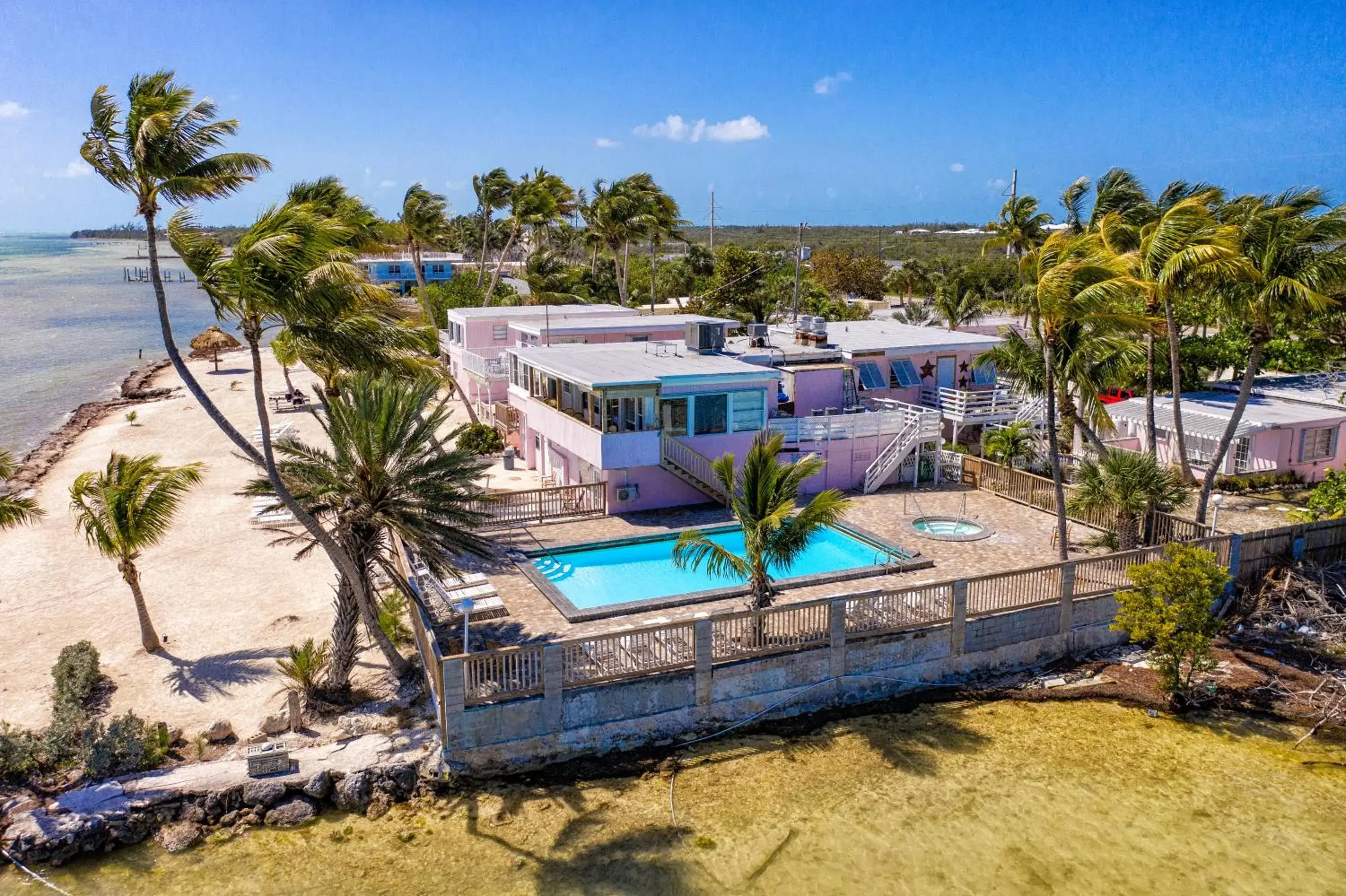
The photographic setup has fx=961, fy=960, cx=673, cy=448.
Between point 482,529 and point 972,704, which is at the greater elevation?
point 482,529

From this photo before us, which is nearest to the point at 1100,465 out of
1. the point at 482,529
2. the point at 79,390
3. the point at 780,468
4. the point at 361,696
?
the point at 780,468

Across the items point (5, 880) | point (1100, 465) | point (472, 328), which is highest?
point (472, 328)

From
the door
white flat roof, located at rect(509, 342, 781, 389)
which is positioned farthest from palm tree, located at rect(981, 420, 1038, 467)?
white flat roof, located at rect(509, 342, 781, 389)

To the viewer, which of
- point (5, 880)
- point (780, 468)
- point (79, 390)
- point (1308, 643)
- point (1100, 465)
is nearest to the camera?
point (5, 880)

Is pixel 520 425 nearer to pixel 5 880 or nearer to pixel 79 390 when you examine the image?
pixel 5 880

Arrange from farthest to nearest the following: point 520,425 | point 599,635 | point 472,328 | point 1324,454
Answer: point 472,328 < point 520,425 < point 1324,454 < point 599,635
